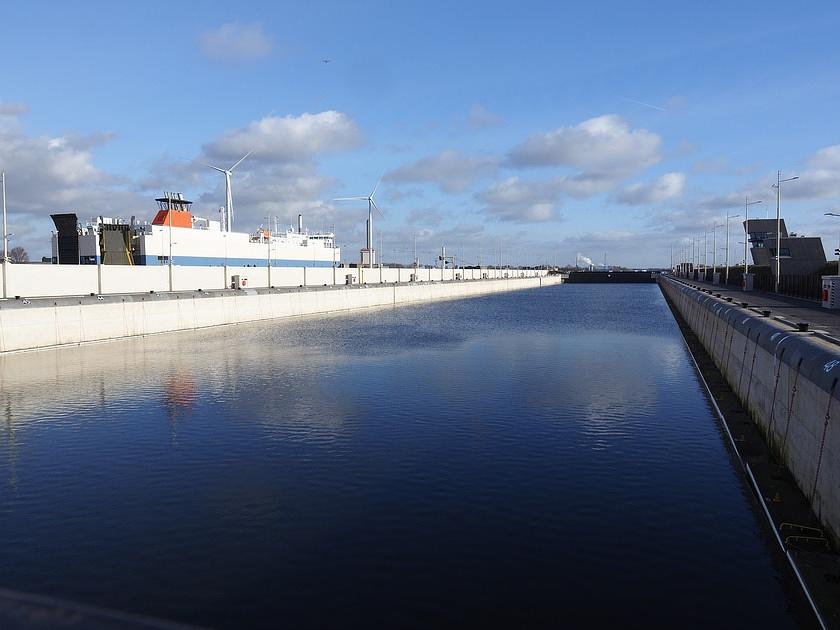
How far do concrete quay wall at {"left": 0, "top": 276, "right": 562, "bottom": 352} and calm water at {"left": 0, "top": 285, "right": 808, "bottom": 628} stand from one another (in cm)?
908

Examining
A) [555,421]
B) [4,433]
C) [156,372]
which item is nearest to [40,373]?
[156,372]

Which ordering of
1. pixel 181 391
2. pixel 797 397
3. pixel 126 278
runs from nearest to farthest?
1. pixel 797 397
2. pixel 181 391
3. pixel 126 278

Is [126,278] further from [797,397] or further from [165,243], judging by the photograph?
[797,397]

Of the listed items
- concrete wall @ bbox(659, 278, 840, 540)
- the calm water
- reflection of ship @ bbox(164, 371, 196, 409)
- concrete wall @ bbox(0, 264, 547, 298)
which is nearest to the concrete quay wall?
concrete wall @ bbox(0, 264, 547, 298)

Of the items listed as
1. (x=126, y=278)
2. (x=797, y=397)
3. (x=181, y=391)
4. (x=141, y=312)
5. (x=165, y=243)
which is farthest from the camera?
(x=165, y=243)

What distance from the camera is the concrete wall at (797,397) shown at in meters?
14.6

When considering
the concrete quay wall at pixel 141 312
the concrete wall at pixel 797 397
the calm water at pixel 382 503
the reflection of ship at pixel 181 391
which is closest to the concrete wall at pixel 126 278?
the concrete quay wall at pixel 141 312

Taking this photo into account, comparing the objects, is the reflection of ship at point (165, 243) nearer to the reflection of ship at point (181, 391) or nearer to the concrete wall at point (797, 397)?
the reflection of ship at point (181, 391)

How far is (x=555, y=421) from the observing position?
86.0ft

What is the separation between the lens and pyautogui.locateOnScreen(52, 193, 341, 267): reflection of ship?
84.6 metres

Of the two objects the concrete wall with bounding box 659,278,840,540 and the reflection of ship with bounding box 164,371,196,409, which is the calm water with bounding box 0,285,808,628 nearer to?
the reflection of ship with bounding box 164,371,196,409

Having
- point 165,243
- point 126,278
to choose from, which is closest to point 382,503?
point 126,278

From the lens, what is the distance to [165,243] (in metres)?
92.4

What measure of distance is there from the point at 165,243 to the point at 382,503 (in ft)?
276
